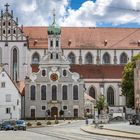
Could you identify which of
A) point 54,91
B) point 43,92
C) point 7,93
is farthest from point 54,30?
point 7,93

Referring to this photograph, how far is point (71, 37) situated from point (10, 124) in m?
67.6

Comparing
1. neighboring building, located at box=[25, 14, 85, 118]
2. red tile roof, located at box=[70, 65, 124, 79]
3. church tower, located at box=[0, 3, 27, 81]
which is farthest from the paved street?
red tile roof, located at box=[70, 65, 124, 79]

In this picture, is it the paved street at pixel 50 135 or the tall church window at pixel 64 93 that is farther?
the tall church window at pixel 64 93

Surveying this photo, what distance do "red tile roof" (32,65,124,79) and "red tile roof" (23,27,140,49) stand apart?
457 cm

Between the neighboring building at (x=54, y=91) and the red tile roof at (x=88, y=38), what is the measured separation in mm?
15799

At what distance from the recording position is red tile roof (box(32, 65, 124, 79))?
404 feet

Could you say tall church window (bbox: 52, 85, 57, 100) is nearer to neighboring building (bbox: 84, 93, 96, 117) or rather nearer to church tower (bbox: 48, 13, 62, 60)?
church tower (bbox: 48, 13, 62, 60)

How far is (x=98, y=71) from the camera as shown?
124188 mm

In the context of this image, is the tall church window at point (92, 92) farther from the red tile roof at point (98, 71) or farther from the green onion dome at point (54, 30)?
the green onion dome at point (54, 30)

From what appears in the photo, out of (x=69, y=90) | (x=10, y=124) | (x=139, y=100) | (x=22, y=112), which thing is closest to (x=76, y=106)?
(x=69, y=90)

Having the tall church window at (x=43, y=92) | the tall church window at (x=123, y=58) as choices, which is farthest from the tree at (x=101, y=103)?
the tall church window at (x=123, y=58)

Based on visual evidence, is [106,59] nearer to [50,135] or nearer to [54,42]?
[54,42]

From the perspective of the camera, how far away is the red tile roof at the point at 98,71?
123 m

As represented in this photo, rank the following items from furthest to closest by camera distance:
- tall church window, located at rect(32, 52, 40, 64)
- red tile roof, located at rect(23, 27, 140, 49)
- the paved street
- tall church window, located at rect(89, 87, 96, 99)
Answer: red tile roof, located at rect(23, 27, 140, 49), tall church window, located at rect(32, 52, 40, 64), tall church window, located at rect(89, 87, 96, 99), the paved street
